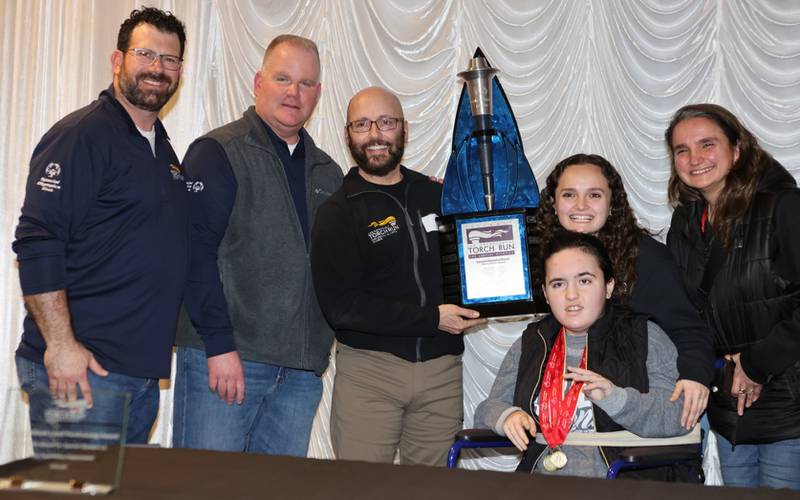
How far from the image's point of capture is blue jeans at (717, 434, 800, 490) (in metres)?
2.89

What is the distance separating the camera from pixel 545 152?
15.4 ft

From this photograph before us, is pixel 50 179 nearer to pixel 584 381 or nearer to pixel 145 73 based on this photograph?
pixel 145 73

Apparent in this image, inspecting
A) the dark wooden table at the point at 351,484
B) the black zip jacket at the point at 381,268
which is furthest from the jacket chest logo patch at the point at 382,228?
the dark wooden table at the point at 351,484

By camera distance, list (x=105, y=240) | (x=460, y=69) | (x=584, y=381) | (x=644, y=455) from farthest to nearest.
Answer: (x=460, y=69), (x=105, y=240), (x=584, y=381), (x=644, y=455)

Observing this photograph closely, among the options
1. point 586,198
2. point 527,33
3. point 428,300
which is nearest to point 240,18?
point 527,33

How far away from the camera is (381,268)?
3.41 meters

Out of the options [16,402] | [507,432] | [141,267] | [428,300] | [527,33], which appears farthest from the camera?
[527,33]

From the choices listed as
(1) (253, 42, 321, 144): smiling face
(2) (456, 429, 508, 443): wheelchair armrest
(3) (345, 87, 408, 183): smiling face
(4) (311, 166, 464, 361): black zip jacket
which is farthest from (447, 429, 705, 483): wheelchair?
(1) (253, 42, 321, 144): smiling face

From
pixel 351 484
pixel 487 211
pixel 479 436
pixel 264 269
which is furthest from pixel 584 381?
pixel 264 269

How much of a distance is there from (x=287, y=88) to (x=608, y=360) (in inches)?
66.4

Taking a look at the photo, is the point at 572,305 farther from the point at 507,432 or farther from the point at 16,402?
the point at 16,402

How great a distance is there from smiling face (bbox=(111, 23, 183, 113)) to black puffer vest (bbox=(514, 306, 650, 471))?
1.64 meters

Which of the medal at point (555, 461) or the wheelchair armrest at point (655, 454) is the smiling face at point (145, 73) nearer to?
the medal at point (555, 461)

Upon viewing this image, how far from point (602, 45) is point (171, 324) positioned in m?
2.87
